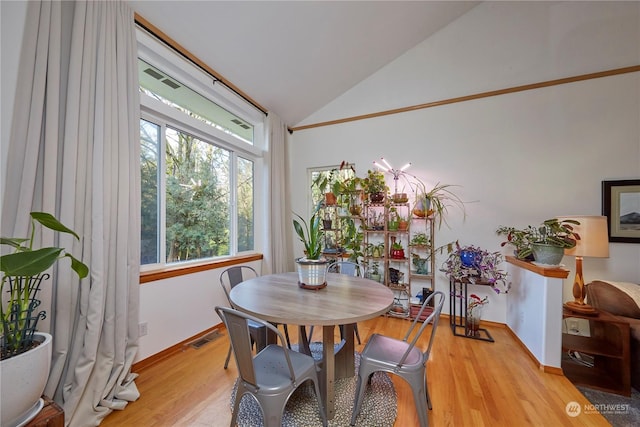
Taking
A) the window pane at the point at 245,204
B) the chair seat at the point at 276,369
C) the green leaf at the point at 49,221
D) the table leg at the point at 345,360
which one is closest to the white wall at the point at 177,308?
the window pane at the point at 245,204

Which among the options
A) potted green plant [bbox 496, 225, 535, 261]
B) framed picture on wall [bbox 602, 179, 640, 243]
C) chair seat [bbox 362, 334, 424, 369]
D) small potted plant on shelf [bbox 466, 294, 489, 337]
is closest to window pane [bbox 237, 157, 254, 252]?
chair seat [bbox 362, 334, 424, 369]

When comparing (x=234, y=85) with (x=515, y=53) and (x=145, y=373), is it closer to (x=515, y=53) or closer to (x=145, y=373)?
(x=145, y=373)

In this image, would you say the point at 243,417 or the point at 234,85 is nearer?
the point at 243,417

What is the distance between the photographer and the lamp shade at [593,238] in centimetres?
195

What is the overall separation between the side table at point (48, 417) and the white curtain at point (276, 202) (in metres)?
2.39

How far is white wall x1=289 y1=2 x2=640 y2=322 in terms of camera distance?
2.46m

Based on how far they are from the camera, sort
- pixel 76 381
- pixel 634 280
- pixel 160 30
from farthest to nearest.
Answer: pixel 634 280
pixel 160 30
pixel 76 381

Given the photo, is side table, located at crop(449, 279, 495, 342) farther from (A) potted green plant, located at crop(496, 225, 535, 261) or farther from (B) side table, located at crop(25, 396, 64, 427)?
(B) side table, located at crop(25, 396, 64, 427)

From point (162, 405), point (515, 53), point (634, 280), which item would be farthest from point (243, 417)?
point (515, 53)

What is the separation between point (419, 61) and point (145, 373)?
4.59 metres

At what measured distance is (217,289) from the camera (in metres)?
2.68

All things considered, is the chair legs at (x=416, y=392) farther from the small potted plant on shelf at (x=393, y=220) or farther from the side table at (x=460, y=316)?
the small potted plant on shelf at (x=393, y=220)

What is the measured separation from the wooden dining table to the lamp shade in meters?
1.83

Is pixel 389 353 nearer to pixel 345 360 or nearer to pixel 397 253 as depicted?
pixel 345 360
